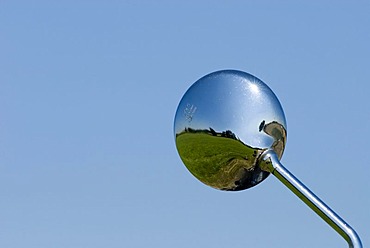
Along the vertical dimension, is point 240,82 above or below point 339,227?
above

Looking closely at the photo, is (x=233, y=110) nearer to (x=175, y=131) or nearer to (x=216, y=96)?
(x=216, y=96)

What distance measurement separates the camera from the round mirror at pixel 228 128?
5188mm

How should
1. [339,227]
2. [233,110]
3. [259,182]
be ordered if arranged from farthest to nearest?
[259,182] < [233,110] < [339,227]

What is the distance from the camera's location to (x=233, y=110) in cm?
518

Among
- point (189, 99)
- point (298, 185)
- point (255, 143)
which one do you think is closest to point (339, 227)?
point (298, 185)

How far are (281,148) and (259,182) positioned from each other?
31 centimetres

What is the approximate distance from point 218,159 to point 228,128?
29 cm

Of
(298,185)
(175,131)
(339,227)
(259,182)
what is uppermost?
(175,131)

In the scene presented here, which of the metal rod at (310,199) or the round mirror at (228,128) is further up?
the round mirror at (228,128)

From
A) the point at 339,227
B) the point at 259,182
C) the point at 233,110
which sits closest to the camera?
the point at 339,227

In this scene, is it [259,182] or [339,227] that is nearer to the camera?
[339,227]

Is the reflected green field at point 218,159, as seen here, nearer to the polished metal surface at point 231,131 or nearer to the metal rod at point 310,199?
the polished metal surface at point 231,131

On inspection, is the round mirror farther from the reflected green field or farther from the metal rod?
the metal rod

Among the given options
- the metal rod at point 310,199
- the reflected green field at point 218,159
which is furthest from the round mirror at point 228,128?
the metal rod at point 310,199
